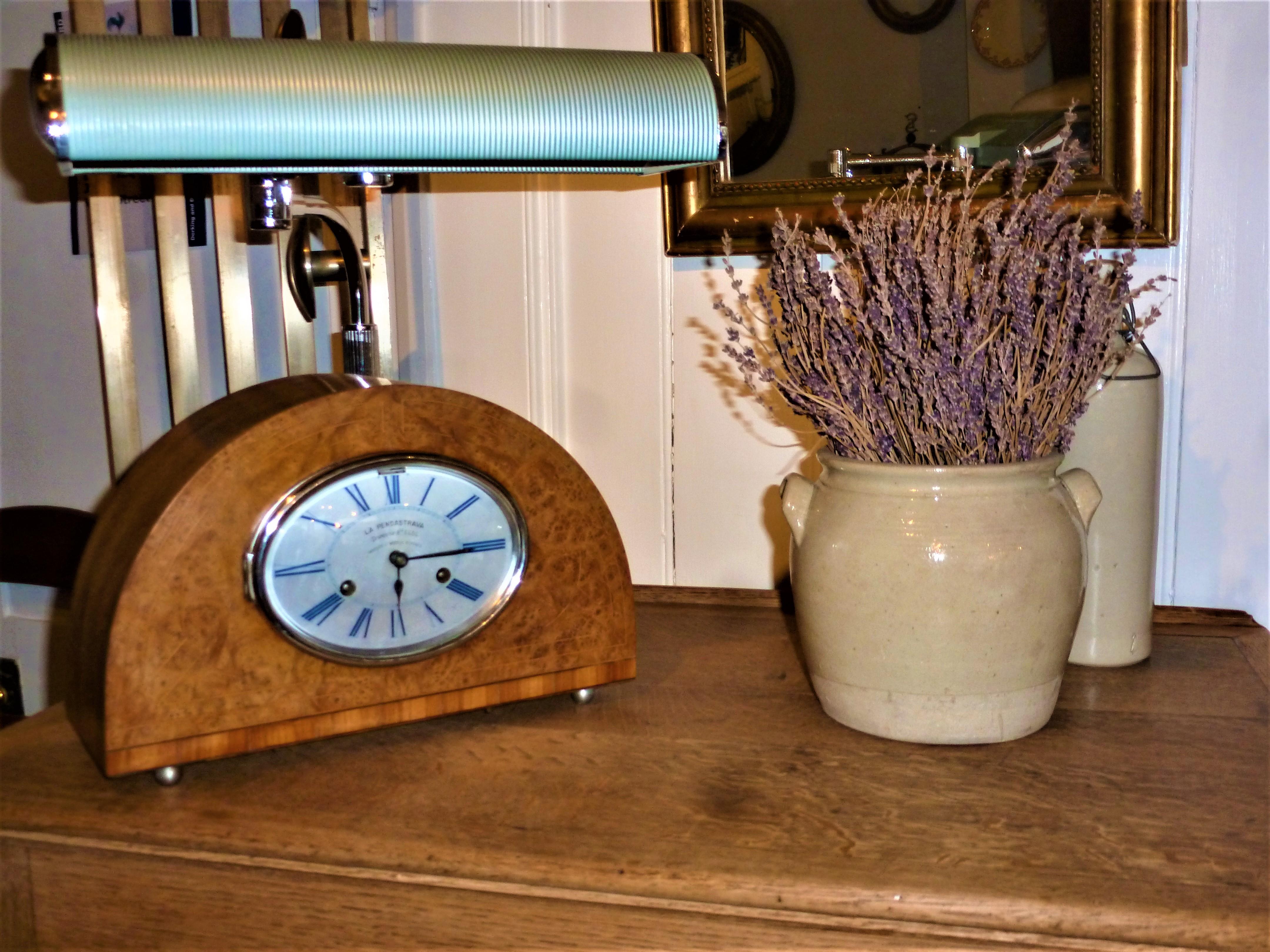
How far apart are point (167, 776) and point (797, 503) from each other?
48 centimetres

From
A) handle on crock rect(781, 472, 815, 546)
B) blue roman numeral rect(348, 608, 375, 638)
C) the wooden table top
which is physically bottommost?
the wooden table top

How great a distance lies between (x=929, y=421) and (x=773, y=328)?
128mm

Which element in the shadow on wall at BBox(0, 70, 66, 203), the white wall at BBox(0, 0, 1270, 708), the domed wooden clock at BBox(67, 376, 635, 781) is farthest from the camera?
the shadow on wall at BBox(0, 70, 66, 203)

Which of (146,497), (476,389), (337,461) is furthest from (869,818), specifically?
(476,389)

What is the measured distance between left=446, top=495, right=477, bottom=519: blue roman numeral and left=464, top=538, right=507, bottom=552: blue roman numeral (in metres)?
0.02

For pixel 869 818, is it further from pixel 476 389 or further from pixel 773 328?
pixel 476 389

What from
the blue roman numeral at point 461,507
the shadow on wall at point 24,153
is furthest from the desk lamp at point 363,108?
the shadow on wall at point 24,153

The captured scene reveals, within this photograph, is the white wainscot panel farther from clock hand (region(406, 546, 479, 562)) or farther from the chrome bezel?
Answer: the chrome bezel

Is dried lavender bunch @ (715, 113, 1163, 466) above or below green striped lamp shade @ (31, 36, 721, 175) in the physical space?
below

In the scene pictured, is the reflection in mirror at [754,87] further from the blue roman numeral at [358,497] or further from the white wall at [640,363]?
the blue roman numeral at [358,497]

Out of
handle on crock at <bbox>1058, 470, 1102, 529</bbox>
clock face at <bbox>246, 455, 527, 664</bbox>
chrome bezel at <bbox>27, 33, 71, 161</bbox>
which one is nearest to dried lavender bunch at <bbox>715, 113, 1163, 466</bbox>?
handle on crock at <bbox>1058, 470, 1102, 529</bbox>

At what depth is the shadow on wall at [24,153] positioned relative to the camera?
1.45m

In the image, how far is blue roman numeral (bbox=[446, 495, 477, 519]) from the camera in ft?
2.69

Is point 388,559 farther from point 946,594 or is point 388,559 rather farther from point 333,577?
point 946,594
